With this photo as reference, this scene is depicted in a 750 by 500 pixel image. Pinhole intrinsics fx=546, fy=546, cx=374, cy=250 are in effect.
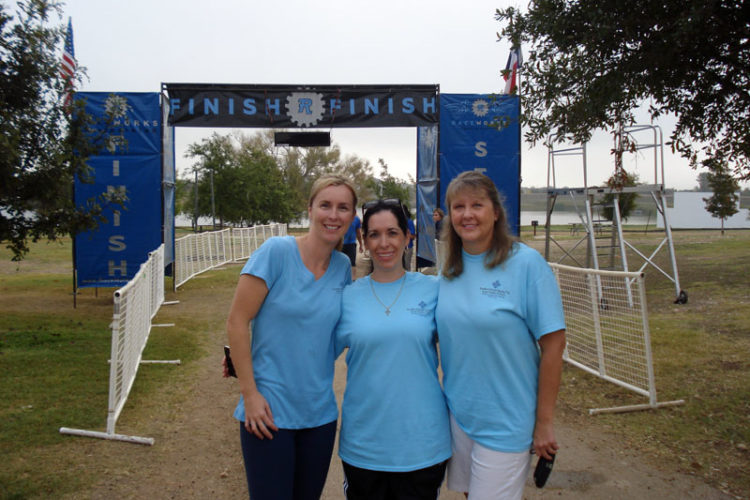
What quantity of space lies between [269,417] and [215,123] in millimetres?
10197

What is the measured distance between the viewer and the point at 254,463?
2273mm

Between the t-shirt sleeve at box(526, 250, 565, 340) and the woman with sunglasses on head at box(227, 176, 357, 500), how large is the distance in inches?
31.5

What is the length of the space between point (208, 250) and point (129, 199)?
26.4 ft

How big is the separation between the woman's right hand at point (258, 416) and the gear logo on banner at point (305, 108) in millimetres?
9846

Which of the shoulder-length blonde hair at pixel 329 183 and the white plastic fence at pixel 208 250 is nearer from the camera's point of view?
the shoulder-length blonde hair at pixel 329 183

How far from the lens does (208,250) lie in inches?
761

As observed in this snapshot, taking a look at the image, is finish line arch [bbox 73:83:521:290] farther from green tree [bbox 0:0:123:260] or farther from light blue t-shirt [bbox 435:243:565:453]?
light blue t-shirt [bbox 435:243:565:453]

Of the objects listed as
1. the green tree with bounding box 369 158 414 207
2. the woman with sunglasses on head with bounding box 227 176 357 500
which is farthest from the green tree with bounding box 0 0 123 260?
the green tree with bounding box 369 158 414 207

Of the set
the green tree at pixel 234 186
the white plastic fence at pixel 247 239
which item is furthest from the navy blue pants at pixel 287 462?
the green tree at pixel 234 186

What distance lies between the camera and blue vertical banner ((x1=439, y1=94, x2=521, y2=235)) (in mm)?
12031

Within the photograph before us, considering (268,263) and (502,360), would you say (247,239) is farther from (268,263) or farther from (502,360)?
(502,360)

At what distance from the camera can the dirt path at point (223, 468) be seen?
146 inches

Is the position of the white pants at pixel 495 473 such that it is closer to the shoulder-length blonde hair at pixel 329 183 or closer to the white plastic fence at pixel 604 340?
the shoulder-length blonde hair at pixel 329 183

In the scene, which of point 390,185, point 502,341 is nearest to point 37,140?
point 502,341
